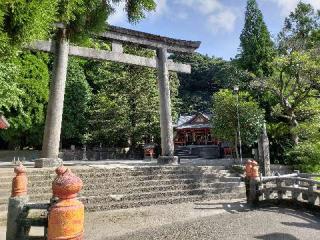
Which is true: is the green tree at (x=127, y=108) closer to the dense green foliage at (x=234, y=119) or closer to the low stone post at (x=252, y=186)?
the dense green foliage at (x=234, y=119)

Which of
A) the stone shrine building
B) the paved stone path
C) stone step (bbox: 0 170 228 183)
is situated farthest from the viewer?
the stone shrine building

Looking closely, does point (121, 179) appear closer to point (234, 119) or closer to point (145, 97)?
point (234, 119)

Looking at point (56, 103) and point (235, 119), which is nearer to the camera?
point (56, 103)

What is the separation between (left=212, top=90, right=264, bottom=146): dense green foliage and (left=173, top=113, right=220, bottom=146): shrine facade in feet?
47.4

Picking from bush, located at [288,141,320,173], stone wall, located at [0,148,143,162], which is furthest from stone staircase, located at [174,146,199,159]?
bush, located at [288,141,320,173]

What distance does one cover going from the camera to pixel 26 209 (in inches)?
207

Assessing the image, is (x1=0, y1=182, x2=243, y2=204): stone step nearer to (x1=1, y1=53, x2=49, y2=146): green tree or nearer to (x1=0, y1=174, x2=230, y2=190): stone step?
(x1=0, y1=174, x2=230, y2=190): stone step

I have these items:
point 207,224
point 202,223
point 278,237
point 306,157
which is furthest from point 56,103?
point 306,157

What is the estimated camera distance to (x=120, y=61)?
1468cm

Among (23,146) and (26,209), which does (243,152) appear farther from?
(26,209)

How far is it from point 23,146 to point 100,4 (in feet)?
67.5

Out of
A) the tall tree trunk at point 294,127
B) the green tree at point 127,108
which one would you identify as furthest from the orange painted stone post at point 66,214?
the green tree at point 127,108

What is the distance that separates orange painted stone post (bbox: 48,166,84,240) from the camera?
273 centimetres

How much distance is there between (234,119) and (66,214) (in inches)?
763
